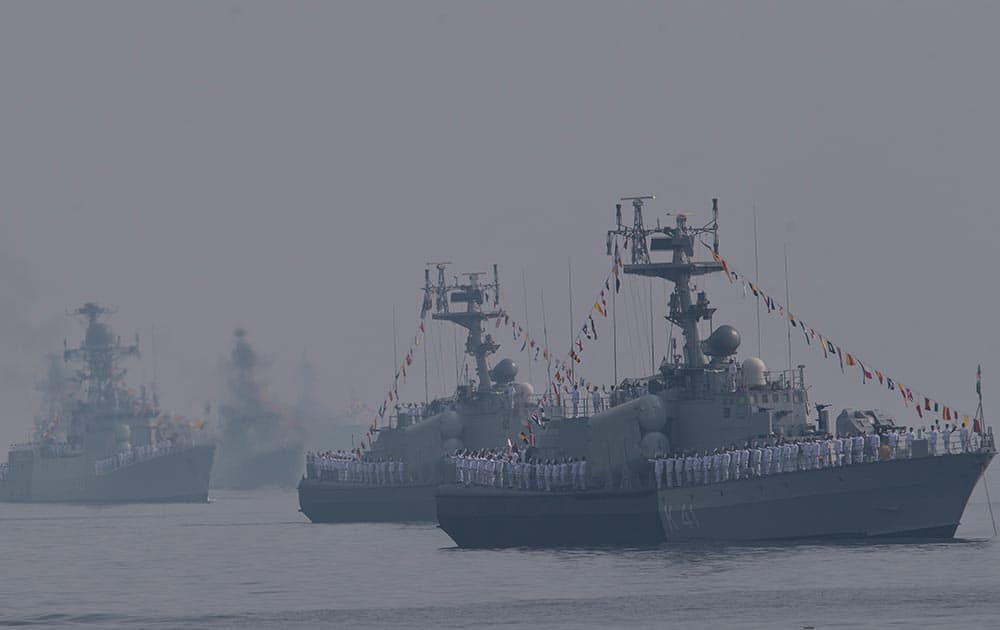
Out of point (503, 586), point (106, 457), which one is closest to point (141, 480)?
point (106, 457)

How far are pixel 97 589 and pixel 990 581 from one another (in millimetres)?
27719

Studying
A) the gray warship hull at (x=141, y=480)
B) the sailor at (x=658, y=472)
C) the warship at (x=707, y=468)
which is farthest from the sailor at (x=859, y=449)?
the gray warship hull at (x=141, y=480)

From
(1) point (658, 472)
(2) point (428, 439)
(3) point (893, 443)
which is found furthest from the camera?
(2) point (428, 439)

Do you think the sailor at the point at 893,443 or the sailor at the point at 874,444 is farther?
the sailor at the point at 893,443

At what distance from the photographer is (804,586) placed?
210 feet

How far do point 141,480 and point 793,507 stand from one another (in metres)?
111

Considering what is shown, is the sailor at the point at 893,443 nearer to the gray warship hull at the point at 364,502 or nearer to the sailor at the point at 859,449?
the sailor at the point at 859,449

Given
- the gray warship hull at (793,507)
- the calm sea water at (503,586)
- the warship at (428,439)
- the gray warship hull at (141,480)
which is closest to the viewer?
the calm sea water at (503,586)

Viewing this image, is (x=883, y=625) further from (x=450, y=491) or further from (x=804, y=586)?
(x=450, y=491)

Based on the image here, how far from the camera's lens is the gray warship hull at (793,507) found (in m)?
Result: 75.9

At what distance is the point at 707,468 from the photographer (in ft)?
259

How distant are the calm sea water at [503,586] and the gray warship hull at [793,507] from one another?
122 centimetres

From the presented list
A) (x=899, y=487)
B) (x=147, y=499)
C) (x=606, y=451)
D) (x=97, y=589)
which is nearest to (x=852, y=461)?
(x=899, y=487)

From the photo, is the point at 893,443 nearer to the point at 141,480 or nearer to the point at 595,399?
the point at 595,399
